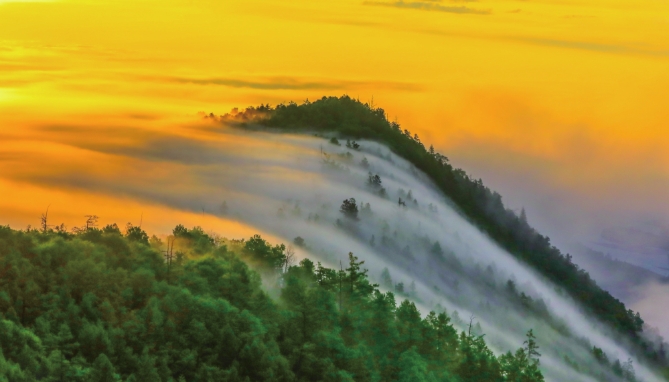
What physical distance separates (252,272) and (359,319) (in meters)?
12.3

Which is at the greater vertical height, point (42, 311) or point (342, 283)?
point (342, 283)

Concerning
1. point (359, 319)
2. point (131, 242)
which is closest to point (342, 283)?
point (359, 319)

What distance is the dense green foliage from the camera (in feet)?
279

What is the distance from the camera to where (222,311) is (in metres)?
94.6

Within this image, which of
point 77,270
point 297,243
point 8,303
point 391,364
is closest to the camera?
point 8,303

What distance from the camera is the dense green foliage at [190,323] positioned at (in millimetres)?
85062

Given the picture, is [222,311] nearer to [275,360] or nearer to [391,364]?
[275,360]

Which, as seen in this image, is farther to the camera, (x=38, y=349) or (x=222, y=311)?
(x=222, y=311)

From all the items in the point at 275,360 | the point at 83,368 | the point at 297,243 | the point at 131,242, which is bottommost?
the point at 83,368

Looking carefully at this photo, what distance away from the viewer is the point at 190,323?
9225cm

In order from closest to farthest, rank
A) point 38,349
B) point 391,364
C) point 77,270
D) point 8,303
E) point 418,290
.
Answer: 1. point 38,349
2. point 8,303
3. point 77,270
4. point 391,364
5. point 418,290

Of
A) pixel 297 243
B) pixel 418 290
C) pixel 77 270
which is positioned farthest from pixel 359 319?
pixel 418 290

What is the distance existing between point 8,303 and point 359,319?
119ft

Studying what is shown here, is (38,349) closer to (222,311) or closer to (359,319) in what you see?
(222,311)
